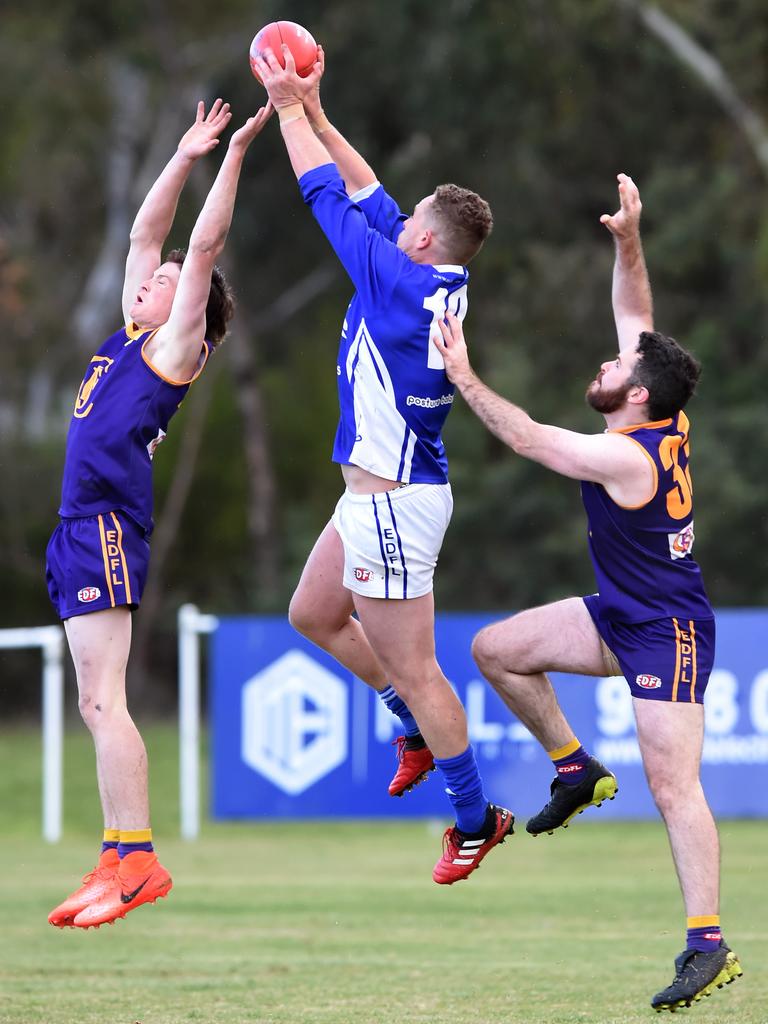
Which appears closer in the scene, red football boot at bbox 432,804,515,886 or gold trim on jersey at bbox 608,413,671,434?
gold trim on jersey at bbox 608,413,671,434

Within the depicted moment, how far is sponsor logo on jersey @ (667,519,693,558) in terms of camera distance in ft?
23.1

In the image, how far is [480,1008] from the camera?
7363 millimetres

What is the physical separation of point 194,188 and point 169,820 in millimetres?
15336

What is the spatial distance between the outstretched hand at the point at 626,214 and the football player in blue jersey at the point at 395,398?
0.68 metres

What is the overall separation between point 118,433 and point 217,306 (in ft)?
2.50

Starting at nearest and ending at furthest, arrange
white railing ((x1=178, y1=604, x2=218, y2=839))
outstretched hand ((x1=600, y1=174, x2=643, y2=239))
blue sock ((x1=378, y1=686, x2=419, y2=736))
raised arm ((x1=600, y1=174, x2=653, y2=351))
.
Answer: outstretched hand ((x1=600, y1=174, x2=643, y2=239)), raised arm ((x1=600, y1=174, x2=653, y2=351)), blue sock ((x1=378, y1=686, x2=419, y2=736)), white railing ((x1=178, y1=604, x2=218, y2=839))

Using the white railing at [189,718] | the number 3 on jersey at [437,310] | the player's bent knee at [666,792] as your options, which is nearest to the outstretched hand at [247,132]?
the number 3 on jersey at [437,310]

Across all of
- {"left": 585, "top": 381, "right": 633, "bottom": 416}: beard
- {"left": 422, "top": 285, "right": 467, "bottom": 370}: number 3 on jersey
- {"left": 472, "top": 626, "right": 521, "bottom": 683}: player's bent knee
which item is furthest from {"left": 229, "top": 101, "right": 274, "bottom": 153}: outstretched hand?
{"left": 472, "top": 626, "right": 521, "bottom": 683}: player's bent knee

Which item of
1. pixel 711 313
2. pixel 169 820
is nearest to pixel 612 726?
pixel 169 820

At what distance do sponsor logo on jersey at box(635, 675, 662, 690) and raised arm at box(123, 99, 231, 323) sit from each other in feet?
8.73

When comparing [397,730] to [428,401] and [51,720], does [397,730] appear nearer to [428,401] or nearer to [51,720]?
[51,720]

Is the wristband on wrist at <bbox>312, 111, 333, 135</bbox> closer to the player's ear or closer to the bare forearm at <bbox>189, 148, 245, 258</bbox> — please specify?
the bare forearm at <bbox>189, 148, 245, 258</bbox>

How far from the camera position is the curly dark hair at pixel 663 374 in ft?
22.9

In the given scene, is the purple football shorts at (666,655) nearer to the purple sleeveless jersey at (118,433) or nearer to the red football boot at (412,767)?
the red football boot at (412,767)
